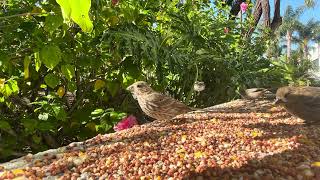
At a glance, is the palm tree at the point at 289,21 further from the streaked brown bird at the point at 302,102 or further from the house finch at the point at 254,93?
the streaked brown bird at the point at 302,102

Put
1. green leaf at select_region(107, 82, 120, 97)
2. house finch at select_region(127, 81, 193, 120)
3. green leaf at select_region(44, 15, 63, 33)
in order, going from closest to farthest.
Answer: green leaf at select_region(44, 15, 63, 33) → house finch at select_region(127, 81, 193, 120) → green leaf at select_region(107, 82, 120, 97)

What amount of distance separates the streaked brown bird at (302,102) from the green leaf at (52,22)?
1890mm

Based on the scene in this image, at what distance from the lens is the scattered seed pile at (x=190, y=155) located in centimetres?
230

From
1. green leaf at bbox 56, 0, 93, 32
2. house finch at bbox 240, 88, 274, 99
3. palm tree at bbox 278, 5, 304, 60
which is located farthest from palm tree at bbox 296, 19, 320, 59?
green leaf at bbox 56, 0, 93, 32

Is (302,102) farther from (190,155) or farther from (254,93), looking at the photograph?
(254,93)

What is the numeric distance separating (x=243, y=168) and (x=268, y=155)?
33 centimetres

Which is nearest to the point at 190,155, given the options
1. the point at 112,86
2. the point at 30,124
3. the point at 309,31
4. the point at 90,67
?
the point at 30,124

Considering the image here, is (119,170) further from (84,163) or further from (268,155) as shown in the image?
(268,155)

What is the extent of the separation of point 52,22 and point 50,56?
1.66 ft

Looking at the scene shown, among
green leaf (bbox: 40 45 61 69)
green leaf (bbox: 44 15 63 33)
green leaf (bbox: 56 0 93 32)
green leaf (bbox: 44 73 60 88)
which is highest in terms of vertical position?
green leaf (bbox: 44 15 63 33)

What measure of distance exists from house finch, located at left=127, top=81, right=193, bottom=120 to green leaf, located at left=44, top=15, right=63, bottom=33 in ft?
5.33

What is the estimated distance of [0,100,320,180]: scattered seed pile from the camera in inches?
90.5

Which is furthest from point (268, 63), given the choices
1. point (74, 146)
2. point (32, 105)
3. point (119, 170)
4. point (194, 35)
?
point (119, 170)

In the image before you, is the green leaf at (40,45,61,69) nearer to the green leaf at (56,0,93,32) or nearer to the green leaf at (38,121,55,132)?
the green leaf at (38,121,55,132)
